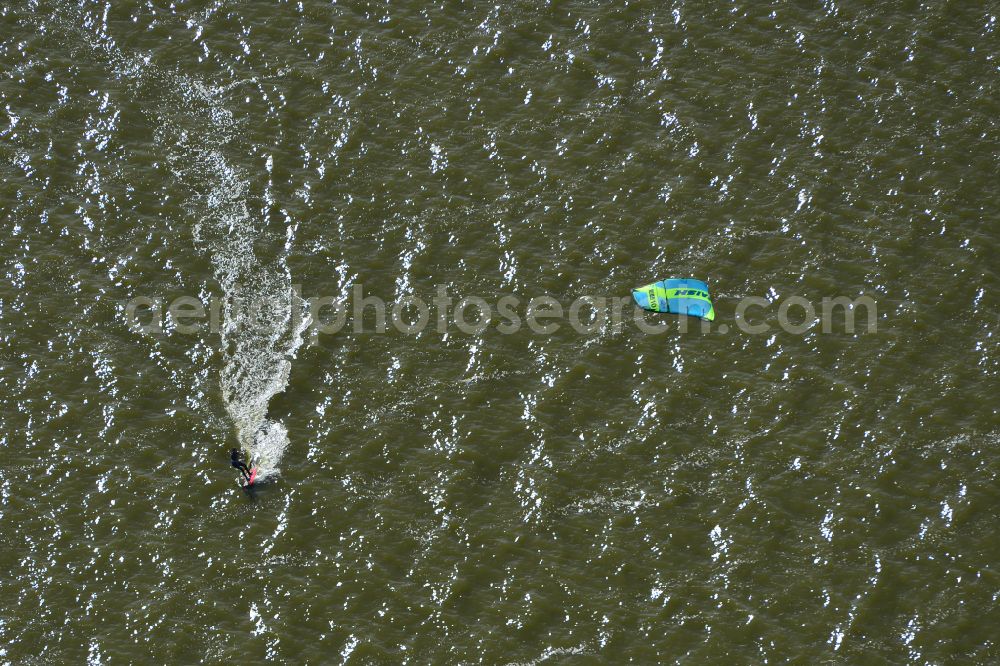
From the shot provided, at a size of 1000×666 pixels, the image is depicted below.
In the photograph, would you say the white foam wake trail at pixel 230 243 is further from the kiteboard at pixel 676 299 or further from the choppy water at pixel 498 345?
the kiteboard at pixel 676 299

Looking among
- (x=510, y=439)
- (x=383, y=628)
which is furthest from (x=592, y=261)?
(x=383, y=628)

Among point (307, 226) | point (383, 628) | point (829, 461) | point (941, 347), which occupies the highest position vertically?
point (307, 226)

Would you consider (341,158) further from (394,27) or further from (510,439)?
(510,439)

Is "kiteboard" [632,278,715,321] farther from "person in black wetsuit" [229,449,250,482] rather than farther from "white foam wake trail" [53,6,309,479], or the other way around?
"person in black wetsuit" [229,449,250,482]

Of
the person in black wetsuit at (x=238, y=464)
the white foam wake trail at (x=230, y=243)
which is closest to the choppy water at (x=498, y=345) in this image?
the white foam wake trail at (x=230, y=243)

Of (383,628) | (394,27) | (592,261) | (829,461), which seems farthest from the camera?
(394,27)

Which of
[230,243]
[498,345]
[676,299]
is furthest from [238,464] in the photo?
[676,299]
